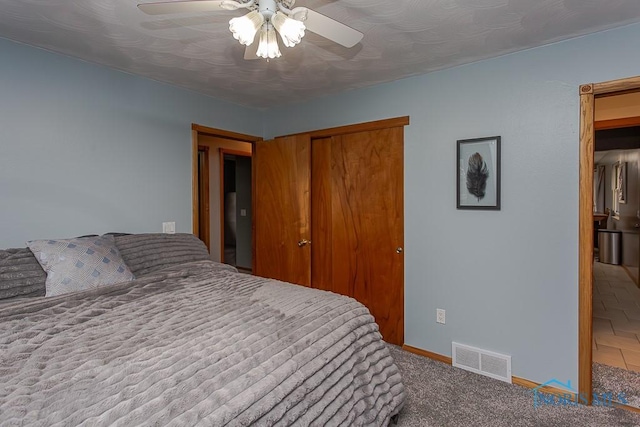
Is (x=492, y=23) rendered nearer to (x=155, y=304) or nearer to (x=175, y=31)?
(x=175, y=31)

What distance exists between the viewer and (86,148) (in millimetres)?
2527

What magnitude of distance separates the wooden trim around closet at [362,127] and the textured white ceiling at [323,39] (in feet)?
1.19

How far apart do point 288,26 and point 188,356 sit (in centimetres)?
136

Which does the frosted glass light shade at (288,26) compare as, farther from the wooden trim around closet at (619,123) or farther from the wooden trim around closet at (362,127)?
the wooden trim around closet at (619,123)

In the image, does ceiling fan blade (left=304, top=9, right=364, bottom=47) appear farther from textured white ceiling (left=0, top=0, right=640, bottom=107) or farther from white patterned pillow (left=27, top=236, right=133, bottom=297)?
white patterned pillow (left=27, top=236, right=133, bottom=297)

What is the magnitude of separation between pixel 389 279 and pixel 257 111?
7.87 feet

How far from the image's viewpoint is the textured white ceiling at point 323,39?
183 cm

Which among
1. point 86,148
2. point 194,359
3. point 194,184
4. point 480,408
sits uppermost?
point 86,148

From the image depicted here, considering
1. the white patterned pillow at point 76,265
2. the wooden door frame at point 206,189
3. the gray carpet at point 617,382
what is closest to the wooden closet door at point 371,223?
the gray carpet at point 617,382

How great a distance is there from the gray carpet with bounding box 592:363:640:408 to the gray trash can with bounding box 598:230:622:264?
533 centimetres

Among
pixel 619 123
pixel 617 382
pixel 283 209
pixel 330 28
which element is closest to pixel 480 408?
pixel 617 382

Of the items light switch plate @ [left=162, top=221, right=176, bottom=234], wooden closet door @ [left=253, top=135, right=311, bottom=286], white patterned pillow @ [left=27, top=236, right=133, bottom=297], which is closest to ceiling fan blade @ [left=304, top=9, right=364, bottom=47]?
white patterned pillow @ [left=27, top=236, right=133, bottom=297]

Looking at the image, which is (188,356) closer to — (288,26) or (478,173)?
(288,26)

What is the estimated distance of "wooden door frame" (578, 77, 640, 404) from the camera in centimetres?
212
